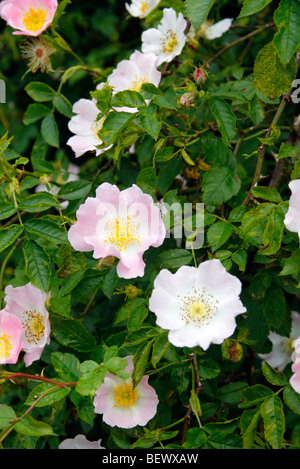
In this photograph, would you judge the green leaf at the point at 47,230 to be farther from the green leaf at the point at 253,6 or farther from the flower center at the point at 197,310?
the green leaf at the point at 253,6

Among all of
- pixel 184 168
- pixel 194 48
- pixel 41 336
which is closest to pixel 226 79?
pixel 194 48

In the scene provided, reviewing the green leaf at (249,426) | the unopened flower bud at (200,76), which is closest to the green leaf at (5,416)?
the green leaf at (249,426)

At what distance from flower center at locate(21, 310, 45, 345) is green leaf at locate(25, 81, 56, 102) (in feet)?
2.07

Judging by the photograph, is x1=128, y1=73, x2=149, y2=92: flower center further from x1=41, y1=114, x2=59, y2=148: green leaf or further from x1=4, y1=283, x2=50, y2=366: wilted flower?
x1=4, y1=283, x2=50, y2=366: wilted flower

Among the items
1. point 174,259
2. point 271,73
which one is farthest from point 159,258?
point 271,73

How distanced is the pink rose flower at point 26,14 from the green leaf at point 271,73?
59cm

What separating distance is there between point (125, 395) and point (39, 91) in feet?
2.92

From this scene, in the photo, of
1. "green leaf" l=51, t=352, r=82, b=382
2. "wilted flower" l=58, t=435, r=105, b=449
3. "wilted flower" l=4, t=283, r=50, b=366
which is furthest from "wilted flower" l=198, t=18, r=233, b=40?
"wilted flower" l=58, t=435, r=105, b=449

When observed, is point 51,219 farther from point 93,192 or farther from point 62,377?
point 62,377

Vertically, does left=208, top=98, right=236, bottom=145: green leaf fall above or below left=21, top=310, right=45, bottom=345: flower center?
above

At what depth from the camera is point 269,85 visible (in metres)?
1.24

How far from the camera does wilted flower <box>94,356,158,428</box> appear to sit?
4.03 ft

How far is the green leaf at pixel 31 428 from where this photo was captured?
1062 millimetres

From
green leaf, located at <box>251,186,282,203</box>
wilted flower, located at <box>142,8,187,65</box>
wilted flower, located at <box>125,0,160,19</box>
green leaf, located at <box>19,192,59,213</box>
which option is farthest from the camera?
wilted flower, located at <box>125,0,160,19</box>
